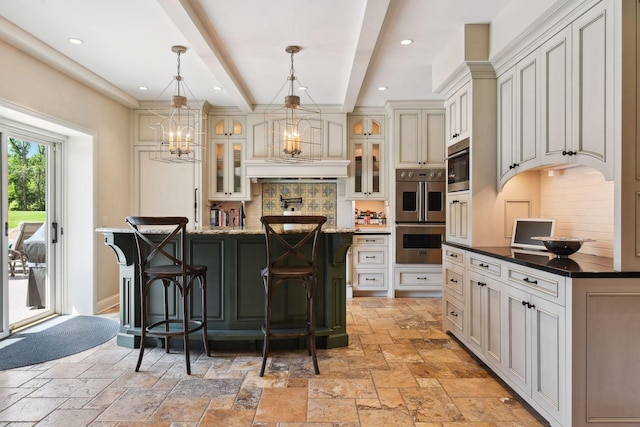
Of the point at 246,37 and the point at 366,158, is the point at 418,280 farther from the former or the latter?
the point at 246,37

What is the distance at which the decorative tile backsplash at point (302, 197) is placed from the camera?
5926mm

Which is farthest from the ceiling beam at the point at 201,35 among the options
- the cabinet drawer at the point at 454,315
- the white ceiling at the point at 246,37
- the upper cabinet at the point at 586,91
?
the cabinet drawer at the point at 454,315

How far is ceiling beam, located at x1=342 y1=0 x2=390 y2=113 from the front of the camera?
2656 mm

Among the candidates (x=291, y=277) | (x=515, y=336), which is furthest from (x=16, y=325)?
(x=515, y=336)

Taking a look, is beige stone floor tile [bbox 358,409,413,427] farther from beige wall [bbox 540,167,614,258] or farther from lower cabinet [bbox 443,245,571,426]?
beige wall [bbox 540,167,614,258]

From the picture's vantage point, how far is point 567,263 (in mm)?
2145

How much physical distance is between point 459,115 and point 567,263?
5.89 ft

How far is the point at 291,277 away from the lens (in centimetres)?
277

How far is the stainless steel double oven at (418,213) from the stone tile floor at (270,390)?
6.54 ft

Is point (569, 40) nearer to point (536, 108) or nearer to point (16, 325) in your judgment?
point (536, 108)

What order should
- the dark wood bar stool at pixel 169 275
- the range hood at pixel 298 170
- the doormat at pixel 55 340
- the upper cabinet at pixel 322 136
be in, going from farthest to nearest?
1. the upper cabinet at pixel 322 136
2. the range hood at pixel 298 170
3. the doormat at pixel 55 340
4. the dark wood bar stool at pixel 169 275

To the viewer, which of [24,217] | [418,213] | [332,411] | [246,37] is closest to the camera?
[332,411]

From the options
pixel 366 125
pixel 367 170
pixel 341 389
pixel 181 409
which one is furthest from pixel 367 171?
pixel 181 409

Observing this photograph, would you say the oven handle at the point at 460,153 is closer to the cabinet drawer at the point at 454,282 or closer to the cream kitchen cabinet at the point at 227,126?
the cabinet drawer at the point at 454,282
